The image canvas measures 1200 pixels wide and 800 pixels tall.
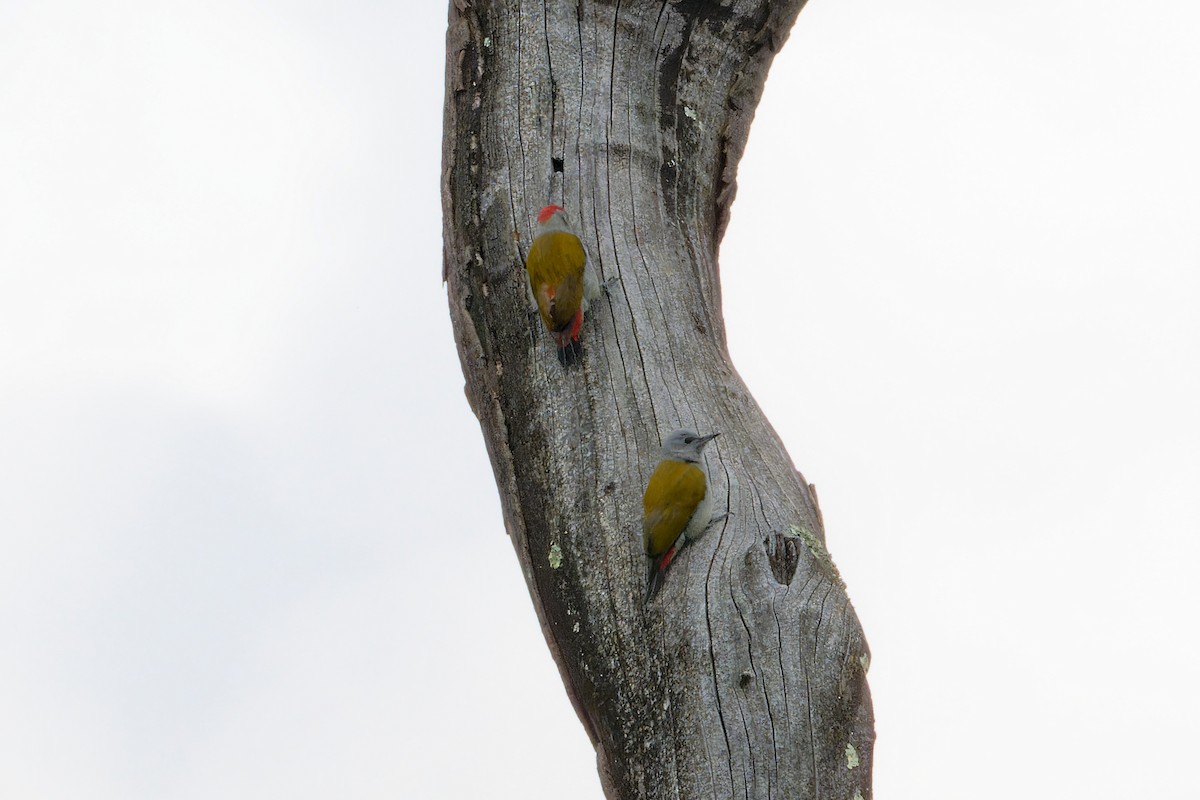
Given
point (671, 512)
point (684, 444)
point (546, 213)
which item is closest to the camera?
point (671, 512)

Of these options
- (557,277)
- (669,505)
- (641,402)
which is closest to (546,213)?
(557,277)

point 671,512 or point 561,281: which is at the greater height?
point 561,281

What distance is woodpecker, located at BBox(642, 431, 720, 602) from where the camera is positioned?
2.76 meters

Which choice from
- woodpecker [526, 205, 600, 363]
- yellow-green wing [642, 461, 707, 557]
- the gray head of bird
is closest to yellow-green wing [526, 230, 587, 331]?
woodpecker [526, 205, 600, 363]

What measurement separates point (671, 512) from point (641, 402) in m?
0.43

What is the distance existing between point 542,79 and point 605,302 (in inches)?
29.4

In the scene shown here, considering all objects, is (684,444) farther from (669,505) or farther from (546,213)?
(546,213)

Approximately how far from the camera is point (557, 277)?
305 centimetres

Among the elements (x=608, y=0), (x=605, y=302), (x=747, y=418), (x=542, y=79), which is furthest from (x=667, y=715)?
(x=608, y=0)

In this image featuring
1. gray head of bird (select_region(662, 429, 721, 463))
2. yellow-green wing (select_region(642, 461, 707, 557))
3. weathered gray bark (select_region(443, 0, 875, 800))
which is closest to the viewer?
weathered gray bark (select_region(443, 0, 875, 800))

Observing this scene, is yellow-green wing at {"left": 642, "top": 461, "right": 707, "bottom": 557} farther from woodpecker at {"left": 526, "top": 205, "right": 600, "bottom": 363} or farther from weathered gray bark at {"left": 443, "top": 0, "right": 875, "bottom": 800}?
woodpecker at {"left": 526, "top": 205, "right": 600, "bottom": 363}

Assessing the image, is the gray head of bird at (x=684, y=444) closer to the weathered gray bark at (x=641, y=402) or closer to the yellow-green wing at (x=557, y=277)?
the weathered gray bark at (x=641, y=402)

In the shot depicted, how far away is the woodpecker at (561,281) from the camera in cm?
305

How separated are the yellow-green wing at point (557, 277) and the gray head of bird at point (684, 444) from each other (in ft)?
1.33
